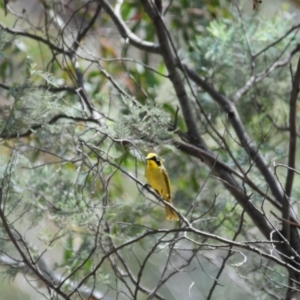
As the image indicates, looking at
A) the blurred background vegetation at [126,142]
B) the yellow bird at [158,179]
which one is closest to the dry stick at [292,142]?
the blurred background vegetation at [126,142]

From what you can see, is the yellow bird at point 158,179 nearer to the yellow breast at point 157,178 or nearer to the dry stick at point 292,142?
the yellow breast at point 157,178

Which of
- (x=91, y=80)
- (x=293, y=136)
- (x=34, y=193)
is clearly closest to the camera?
(x=293, y=136)

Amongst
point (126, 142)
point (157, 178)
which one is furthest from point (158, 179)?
point (126, 142)

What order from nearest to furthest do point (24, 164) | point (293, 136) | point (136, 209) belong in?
point (293, 136) < point (136, 209) < point (24, 164)

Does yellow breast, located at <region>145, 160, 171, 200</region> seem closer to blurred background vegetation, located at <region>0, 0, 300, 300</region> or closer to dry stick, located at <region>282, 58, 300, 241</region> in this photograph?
blurred background vegetation, located at <region>0, 0, 300, 300</region>

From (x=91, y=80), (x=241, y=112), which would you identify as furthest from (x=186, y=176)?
(x=91, y=80)

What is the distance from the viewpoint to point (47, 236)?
2482 millimetres

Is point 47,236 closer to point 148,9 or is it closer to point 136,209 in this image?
point 136,209

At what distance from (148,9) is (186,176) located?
52.3 inches

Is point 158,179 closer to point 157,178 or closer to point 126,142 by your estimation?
point 157,178

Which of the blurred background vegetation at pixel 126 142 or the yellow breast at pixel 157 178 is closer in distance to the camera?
the blurred background vegetation at pixel 126 142

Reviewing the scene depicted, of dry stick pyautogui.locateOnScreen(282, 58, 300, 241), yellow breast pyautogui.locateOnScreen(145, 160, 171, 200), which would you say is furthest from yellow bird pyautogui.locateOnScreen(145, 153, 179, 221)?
dry stick pyautogui.locateOnScreen(282, 58, 300, 241)

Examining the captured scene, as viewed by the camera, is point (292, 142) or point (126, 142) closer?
point (126, 142)

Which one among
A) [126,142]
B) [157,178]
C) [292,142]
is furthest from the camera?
[157,178]
